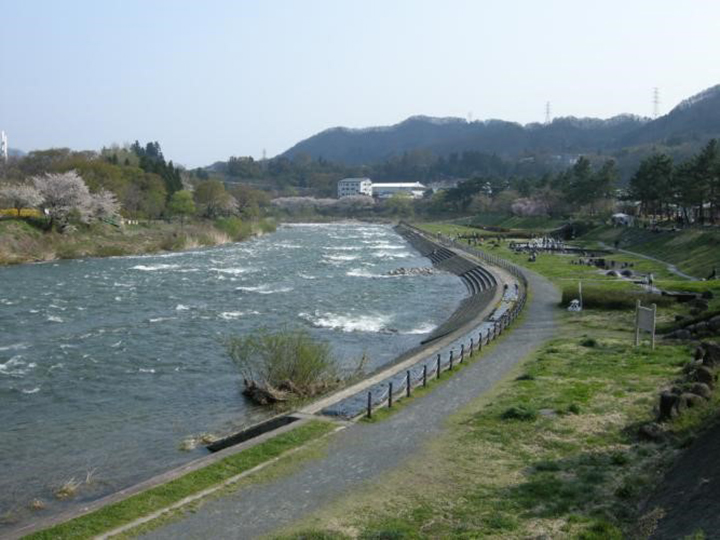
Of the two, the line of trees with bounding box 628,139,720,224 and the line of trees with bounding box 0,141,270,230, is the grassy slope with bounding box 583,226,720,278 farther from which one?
the line of trees with bounding box 0,141,270,230

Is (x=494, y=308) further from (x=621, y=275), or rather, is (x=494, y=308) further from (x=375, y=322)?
(x=621, y=275)

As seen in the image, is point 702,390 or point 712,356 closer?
point 702,390

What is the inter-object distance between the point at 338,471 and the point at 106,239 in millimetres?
65588

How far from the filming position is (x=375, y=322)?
34688 mm

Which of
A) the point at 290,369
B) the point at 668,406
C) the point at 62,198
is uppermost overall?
the point at 62,198

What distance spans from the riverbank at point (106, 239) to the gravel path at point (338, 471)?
51.3 m

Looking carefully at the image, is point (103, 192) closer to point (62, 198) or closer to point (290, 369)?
point (62, 198)

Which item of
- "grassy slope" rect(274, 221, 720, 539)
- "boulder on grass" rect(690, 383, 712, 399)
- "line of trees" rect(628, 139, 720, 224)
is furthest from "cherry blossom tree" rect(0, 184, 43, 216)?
"boulder on grass" rect(690, 383, 712, 399)

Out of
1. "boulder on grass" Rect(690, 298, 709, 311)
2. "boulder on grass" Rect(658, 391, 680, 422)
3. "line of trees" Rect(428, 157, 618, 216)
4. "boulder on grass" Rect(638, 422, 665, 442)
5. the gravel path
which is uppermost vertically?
"line of trees" Rect(428, 157, 618, 216)

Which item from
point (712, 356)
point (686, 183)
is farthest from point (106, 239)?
point (712, 356)

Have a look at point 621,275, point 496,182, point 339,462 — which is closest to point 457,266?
point 621,275

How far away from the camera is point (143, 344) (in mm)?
28828

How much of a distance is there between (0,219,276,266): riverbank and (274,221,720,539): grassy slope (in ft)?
176

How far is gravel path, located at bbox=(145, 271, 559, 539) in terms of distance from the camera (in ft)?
34.9
